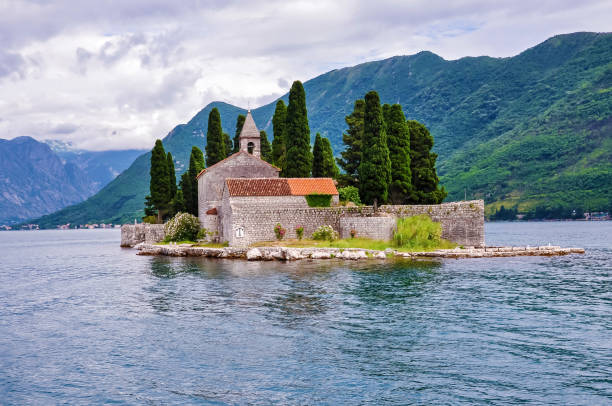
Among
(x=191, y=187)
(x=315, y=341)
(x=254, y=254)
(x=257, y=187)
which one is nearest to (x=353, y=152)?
(x=257, y=187)

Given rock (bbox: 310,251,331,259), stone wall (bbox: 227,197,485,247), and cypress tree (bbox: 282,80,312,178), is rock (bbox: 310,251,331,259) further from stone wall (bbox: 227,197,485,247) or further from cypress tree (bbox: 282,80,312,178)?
cypress tree (bbox: 282,80,312,178)

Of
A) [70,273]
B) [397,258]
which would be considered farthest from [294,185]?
[70,273]

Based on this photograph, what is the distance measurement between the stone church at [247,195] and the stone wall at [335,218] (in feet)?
0.28

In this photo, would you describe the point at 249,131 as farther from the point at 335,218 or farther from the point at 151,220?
the point at 151,220

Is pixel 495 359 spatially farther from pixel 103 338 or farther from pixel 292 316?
pixel 103 338

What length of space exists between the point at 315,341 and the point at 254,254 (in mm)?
25296

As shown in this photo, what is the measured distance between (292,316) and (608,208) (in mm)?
141307

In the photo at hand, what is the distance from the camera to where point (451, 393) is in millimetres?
11516

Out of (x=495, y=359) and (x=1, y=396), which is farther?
(x=495, y=359)

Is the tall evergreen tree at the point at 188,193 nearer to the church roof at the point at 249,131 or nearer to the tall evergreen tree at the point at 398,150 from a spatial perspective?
the church roof at the point at 249,131

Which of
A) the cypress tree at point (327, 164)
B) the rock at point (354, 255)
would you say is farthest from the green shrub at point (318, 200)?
the cypress tree at point (327, 164)

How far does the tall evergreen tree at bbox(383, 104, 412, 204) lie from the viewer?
48750 mm

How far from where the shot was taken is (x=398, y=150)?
48750mm

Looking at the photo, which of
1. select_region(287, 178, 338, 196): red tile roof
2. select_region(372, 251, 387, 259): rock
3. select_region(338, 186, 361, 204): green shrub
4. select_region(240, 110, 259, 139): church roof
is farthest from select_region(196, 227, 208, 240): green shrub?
select_region(372, 251, 387, 259): rock
